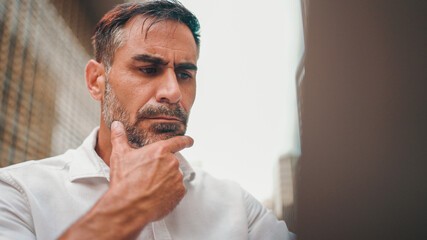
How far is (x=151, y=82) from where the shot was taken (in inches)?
34.4

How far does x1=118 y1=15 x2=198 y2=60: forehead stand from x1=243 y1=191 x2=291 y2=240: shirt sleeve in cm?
60

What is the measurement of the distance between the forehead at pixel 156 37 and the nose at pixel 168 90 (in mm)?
93

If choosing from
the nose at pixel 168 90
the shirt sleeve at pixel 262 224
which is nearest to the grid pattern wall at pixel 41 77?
the nose at pixel 168 90

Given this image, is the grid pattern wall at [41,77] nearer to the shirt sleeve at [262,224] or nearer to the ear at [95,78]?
the ear at [95,78]

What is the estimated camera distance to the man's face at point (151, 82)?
2.77 ft

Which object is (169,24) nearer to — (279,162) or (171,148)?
(171,148)

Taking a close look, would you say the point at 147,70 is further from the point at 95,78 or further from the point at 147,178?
the point at 147,178

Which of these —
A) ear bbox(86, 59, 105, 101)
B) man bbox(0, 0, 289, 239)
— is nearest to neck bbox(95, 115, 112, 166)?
man bbox(0, 0, 289, 239)

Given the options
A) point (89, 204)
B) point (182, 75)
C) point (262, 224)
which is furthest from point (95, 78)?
point (262, 224)

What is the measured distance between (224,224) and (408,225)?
517mm

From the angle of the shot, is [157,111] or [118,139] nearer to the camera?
[118,139]

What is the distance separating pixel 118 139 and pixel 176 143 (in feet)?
0.51

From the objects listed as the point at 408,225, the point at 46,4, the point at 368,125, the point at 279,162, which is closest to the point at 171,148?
the point at 279,162

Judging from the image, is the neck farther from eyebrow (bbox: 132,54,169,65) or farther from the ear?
eyebrow (bbox: 132,54,169,65)
